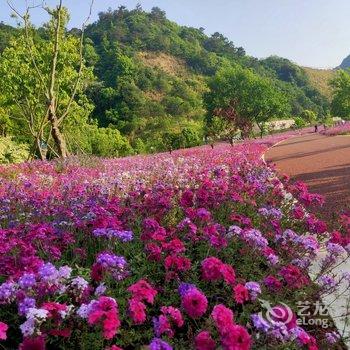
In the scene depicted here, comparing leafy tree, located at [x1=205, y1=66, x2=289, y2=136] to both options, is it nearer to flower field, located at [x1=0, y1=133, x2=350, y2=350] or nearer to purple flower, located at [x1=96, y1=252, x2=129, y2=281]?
flower field, located at [x1=0, y1=133, x2=350, y2=350]

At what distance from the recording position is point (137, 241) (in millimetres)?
5184

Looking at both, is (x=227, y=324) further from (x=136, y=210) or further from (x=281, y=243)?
(x=136, y=210)

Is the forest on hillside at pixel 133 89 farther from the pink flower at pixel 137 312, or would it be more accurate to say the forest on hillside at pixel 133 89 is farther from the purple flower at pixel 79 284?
the pink flower at pixel 137 312

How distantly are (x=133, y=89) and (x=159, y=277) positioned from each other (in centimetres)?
8872

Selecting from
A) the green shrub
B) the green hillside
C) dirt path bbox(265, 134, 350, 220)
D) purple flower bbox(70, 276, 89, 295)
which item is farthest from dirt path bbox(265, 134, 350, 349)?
the green hillside

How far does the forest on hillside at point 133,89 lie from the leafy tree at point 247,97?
0.16 m

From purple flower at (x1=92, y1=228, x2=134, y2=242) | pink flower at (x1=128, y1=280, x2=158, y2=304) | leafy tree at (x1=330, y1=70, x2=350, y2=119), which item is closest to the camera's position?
pink flower at (x1=128, y1=280, x2=158, y2=304)

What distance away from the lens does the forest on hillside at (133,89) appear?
2316 cm

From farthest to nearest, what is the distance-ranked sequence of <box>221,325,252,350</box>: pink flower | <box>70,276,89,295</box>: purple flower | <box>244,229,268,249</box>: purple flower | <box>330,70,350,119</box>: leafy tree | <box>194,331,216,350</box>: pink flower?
1. <box>330,70,350,119</box>: leafy tree
2. <box>244,229,268,249</box>: purple flower
3. <box>70,276,89,295</box>: purple flower
4. <box>194,331,216,350</box>: pink flower
5. <box>221,325,252,350</box>: pink flower

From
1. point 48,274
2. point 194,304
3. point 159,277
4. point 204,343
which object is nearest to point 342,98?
point 159,277

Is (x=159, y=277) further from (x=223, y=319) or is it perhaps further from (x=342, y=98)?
(x=342, y=98)

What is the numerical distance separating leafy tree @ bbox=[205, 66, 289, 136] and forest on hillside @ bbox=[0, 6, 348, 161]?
6.2 inches

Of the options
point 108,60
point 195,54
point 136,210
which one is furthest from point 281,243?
point 195,54

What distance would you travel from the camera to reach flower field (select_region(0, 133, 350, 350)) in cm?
266
